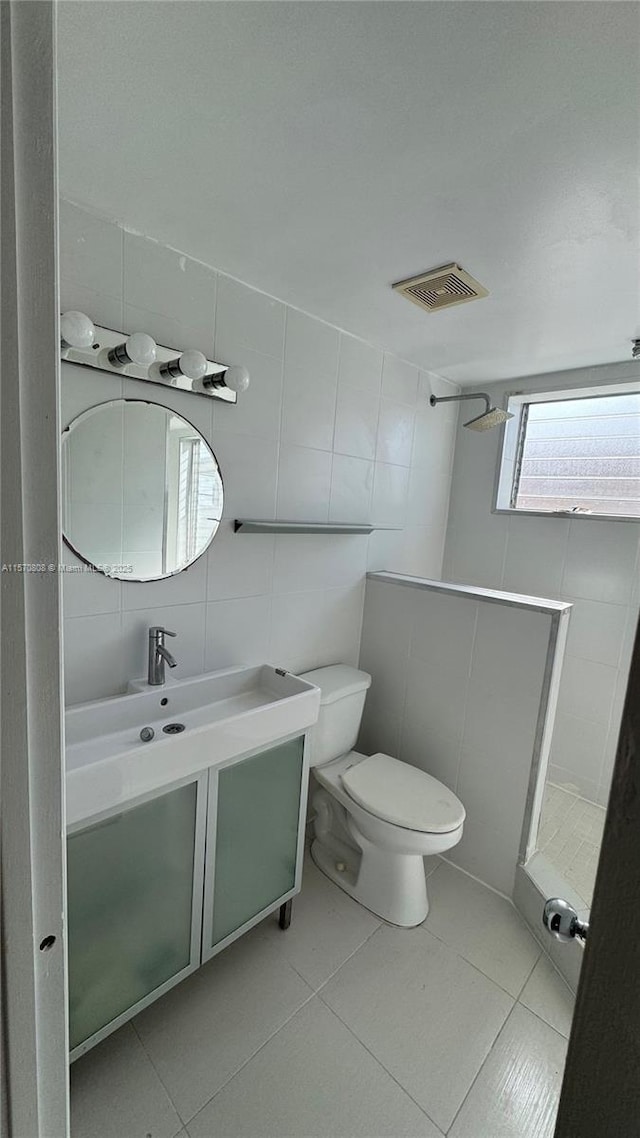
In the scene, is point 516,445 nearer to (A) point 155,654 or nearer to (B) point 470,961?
(A) point 155,654

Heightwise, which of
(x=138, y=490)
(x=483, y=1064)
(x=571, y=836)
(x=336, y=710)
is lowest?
(x=483, y=1064)

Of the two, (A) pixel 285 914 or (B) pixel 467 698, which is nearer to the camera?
(A) pixel 285 914

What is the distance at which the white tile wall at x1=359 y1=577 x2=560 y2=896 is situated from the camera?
171 cm

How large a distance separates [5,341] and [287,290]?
4.54 ft

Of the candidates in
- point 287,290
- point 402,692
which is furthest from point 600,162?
point 402,692

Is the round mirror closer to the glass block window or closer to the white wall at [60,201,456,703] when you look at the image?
the white wall at [60,201,456,703]

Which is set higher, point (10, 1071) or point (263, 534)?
point (263, 534)

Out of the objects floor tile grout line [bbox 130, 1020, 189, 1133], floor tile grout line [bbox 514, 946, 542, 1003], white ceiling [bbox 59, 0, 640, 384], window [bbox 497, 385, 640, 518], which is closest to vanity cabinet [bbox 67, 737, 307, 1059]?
floor tile grout line [bbox 130, 1020, 189, 1133]

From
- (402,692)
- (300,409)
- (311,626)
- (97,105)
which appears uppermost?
(97,105)

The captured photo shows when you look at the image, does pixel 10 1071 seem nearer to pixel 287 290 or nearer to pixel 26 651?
pixel 26 651

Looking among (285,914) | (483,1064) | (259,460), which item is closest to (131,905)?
(285,914)

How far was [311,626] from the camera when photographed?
6.49 feet

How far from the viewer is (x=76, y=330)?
1.07 meters

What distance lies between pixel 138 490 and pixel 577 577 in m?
2.05
